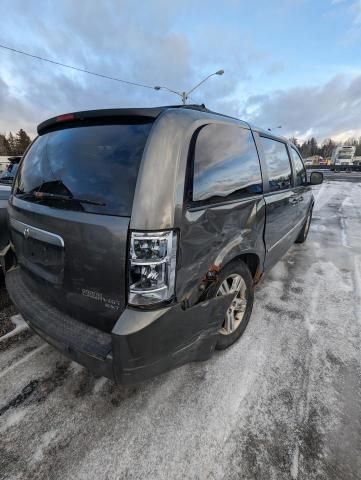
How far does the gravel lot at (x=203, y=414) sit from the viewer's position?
1541 millimetres

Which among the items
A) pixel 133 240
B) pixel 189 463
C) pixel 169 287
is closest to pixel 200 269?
pixel 169 287

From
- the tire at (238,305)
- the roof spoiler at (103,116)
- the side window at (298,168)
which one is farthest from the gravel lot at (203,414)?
the side window at (298,168)

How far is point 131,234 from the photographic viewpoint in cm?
144

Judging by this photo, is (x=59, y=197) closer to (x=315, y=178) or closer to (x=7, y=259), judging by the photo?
(x=7, y=259)

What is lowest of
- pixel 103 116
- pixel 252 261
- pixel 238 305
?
pixel 238 305

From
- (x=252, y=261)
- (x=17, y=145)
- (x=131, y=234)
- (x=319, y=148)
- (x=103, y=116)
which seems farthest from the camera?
(x=319, y=148)

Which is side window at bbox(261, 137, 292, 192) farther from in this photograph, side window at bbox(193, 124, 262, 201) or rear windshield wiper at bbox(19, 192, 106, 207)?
rear windshield wiper at bbox(19, 192, 106, 207)

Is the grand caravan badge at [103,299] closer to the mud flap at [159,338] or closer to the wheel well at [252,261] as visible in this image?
the mud flap at [159,338]

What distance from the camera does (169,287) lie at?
61.2 inches

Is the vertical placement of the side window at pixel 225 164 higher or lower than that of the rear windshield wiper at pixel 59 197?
higher

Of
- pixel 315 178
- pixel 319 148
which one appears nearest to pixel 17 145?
pixel 315 178

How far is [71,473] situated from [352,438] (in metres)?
1.67

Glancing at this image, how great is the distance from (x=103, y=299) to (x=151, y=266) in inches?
14.8

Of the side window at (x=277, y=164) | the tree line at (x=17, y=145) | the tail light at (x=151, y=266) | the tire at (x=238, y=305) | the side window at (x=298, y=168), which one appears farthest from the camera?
the tree line at (x=17, y=145)
